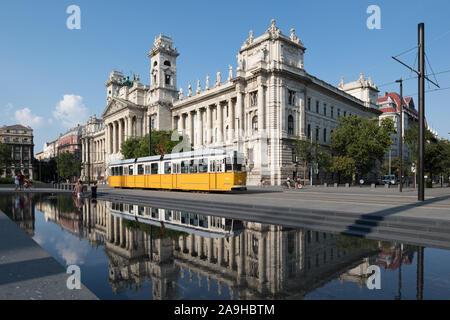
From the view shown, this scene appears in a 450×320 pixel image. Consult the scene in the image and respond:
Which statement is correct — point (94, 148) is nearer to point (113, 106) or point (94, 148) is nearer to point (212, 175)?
point (113, 106)

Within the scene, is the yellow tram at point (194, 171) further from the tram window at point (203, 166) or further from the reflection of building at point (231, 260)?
the reflection of building at point (231, 260)

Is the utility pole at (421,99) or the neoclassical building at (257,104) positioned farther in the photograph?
the neoclassical building at (257,104)

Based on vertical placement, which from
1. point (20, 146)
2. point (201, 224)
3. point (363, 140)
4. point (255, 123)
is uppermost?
point (20, 146)

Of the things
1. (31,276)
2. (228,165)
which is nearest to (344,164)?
(228,165)

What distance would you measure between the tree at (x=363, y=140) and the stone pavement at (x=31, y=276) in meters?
43.7

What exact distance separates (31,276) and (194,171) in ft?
61.8

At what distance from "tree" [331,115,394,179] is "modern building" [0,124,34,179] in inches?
4462

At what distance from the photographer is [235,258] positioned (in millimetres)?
6289

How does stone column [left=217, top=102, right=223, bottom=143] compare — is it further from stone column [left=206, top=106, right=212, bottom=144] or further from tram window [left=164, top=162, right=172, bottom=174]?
tram window [left=164, top=162, right=172, bottom=174]

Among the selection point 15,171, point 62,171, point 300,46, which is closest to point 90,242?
point 300,46

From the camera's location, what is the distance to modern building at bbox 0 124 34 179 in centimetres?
10794

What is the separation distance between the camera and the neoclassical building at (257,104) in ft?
137

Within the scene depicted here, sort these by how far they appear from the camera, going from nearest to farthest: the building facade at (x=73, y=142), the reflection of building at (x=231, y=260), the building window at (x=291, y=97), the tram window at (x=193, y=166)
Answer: the reflection of building at (x=231, y=260)
the tram window at (x=193, y=166)
the building window at (x=291, y=97)
the building facade at (x=73, y=142)

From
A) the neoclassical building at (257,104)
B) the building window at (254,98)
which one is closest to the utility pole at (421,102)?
the neoclassical building at (257,104)
